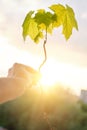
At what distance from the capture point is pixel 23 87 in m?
1.20

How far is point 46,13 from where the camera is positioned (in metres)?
1.15

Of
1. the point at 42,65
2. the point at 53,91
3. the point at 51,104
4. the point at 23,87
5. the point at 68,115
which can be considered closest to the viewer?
the point at 42,65

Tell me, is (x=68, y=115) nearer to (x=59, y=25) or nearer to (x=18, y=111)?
(x=18, y=111)

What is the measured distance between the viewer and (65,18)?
1.11 m

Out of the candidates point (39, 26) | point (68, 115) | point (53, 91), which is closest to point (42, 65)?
point (39, 26)

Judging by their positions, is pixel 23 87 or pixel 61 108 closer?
pixel 23 87

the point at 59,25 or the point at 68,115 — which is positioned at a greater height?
the point at 59,25

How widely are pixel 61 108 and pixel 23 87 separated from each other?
358 inches

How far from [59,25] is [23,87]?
22 centimetres

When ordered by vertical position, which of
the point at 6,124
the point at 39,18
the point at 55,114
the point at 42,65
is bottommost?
the point at 6,124

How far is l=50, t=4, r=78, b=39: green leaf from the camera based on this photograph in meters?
1.09

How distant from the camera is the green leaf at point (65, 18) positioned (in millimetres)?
1090

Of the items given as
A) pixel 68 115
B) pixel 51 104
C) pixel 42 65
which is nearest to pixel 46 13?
pixel 42 65

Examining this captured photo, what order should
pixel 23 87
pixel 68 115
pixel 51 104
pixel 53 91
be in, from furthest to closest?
pixel 53 91
pixel 51 104
pixel 68 115
pixel 23 87
